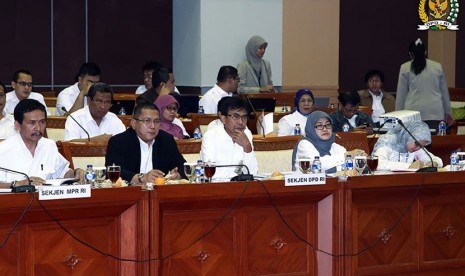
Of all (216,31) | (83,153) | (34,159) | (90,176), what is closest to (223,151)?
(83,153)

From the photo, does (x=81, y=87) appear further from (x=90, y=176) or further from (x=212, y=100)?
(x=90, y=176)

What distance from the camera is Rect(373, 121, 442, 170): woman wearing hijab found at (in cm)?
618

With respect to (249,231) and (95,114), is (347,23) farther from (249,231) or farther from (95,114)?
(249,231)

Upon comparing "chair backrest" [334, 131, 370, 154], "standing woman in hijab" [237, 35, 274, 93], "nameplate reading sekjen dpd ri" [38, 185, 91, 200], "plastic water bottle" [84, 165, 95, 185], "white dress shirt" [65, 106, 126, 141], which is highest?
"standing woman in hijab" [237, 35, 274, 93]

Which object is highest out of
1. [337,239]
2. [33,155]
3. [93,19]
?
[93,19]

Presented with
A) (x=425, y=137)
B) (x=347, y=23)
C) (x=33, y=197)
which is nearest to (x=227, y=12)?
(x=347, y=23)

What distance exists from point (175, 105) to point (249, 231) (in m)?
2.66

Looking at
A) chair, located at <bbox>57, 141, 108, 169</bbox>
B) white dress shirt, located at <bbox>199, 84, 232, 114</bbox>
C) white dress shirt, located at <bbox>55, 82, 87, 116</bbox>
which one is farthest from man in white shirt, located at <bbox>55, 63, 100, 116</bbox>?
chair, located at <bbox>57, 141, 108, 169</bbox>

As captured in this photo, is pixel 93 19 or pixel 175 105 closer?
pixel 175 105

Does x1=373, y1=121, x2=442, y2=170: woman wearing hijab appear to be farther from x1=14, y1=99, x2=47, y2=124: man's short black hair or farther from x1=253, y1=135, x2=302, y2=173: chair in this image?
x1=14, y1=99, x2=47, y2=124: man's short black hair

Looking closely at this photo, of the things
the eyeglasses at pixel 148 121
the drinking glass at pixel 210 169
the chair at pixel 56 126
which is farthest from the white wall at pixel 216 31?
the drinking glass at pixel 210 169

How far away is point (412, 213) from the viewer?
209 inches

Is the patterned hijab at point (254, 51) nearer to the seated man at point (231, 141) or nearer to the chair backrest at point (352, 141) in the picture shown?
the chair backrest at point (352, 141)

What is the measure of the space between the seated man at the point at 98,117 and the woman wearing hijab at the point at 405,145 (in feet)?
6.35
